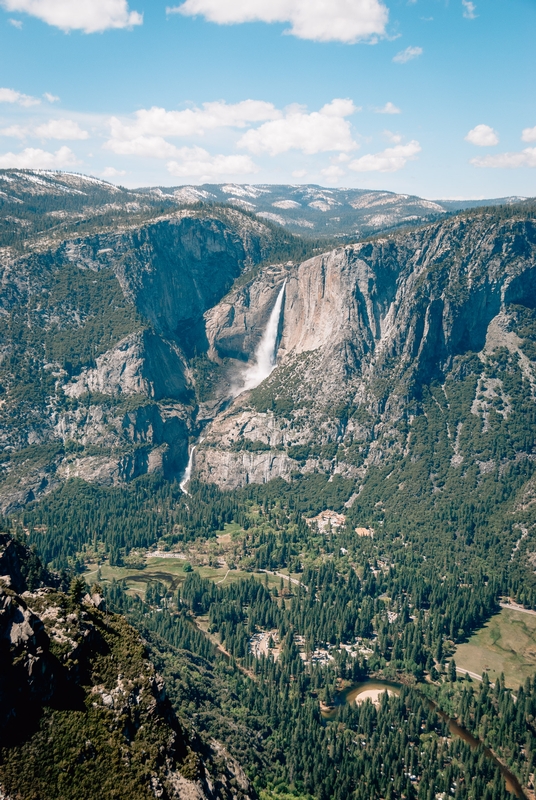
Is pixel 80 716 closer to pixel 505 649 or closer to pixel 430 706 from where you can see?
pixel 430 706

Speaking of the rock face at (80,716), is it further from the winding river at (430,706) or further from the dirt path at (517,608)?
the dirt path at (517,608)

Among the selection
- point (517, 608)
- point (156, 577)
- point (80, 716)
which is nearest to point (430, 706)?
Result: point (517, 608)

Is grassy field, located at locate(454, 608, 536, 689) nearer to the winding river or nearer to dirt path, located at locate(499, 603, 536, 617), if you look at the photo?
dirt path, located at locate(499, 603, 536, 617)

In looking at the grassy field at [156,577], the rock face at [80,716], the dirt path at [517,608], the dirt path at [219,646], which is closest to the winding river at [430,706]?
the dirt path at [219,646]

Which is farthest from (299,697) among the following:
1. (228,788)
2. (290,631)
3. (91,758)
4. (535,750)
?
(91,758)

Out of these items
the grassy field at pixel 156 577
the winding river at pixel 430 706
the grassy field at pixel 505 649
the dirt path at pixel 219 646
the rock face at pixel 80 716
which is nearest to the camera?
the rock face at pixel 80 716
